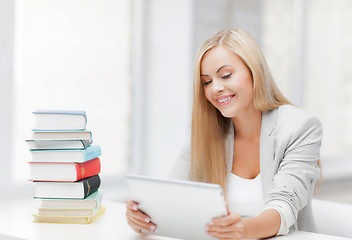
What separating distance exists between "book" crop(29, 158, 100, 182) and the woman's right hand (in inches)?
11.3

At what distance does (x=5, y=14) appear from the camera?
2.34 metres

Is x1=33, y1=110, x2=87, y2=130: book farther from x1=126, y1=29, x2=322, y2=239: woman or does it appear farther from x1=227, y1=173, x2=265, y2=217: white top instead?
x1=227, y1=173, x2=265, y2=217: white top

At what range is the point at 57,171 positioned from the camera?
1649mm

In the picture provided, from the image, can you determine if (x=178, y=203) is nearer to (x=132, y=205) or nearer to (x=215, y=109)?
(x=132, y=205)

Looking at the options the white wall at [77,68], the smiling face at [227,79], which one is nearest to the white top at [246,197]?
the smiling face at [227,79]

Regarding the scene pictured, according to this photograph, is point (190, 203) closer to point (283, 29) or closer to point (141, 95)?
point (141, 95)

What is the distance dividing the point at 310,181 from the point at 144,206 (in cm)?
64

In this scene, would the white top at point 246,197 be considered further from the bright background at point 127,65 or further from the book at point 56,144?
the bright background at point 127,65

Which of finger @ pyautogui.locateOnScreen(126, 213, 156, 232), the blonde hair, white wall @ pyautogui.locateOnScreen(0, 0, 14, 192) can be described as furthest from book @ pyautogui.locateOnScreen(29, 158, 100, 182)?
white wall @ pyautogui.locateOnScreen(0, 0, 14, 192)

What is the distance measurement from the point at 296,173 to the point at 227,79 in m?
0.46

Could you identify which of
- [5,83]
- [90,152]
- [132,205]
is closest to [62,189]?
[90,152]

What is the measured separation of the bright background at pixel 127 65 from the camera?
8.47 ft

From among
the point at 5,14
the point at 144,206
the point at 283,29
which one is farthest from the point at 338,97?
the point at 144,206

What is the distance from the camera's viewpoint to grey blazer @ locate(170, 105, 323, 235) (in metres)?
1.56
